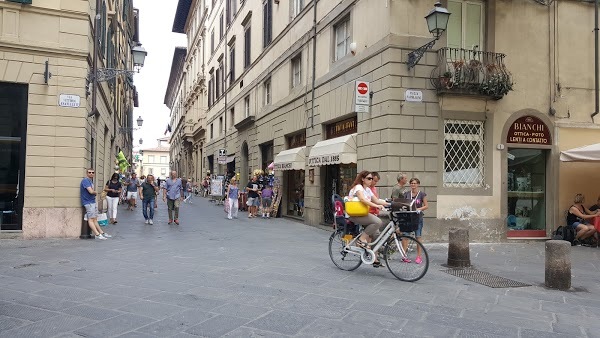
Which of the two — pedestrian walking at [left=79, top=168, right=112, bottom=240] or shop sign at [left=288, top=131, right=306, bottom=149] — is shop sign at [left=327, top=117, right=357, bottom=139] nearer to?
shop sign at [left=288, top=131, right=306, bottom=149]

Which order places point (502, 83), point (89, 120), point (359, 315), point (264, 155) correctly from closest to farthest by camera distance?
point (359, 315) < point (502, 83) < point (89, 120) < point (264, 155)

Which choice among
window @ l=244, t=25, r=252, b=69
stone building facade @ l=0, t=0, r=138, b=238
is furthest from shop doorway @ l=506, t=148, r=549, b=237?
window @ l=244, t=25, r=252, b=69

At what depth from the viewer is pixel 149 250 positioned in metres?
9.98

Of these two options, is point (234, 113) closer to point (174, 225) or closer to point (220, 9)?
point (220, 9)

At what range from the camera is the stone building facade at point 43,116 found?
37.1ft

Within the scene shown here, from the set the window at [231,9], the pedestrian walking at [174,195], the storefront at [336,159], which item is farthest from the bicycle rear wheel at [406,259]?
the window at [231,9]

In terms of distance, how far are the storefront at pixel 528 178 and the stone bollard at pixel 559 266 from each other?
18.1ft

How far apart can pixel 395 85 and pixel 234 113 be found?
17.9m

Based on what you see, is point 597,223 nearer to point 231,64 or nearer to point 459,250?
point 459,250

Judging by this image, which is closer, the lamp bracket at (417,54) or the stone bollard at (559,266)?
the stone bollard at (559,266)

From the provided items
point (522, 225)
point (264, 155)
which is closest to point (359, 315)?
point (522, 225)

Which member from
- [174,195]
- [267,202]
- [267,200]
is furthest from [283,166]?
[174,195]

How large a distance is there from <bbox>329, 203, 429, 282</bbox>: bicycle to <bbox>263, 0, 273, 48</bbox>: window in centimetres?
1484

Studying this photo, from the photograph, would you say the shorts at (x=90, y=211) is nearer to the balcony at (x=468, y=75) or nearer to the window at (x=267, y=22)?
the balcony at (x=468, y=75)
